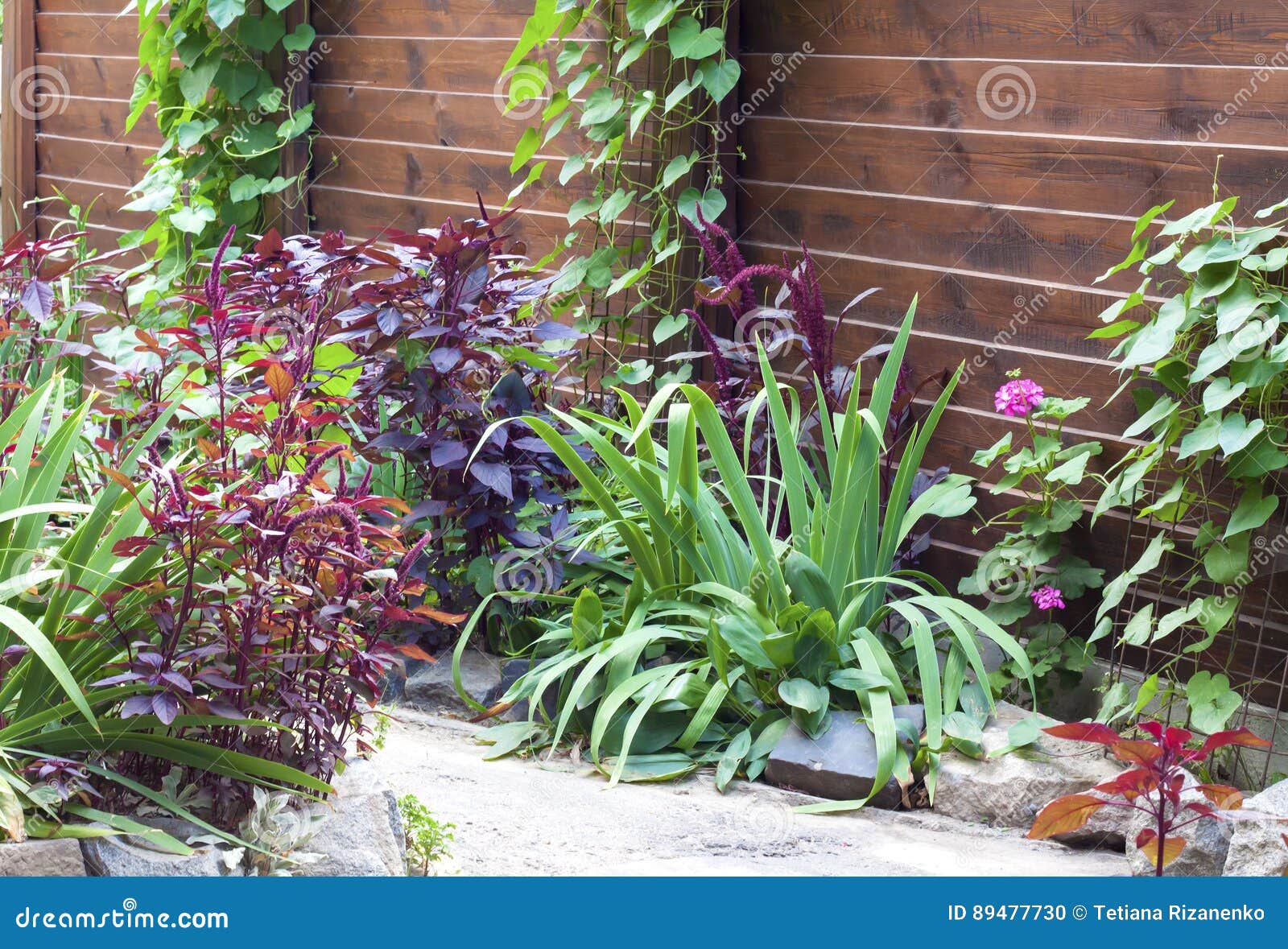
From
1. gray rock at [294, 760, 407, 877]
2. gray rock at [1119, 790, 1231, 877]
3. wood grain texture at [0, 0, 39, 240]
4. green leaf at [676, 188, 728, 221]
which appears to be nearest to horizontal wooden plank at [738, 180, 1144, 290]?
green leaf at [676, 188, 728, 221]

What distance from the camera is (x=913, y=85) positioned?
328 centimetres

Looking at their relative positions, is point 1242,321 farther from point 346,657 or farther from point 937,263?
point 346,657

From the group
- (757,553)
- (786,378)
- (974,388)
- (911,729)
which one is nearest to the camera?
(911,729)

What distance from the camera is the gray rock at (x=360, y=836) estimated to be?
188cm

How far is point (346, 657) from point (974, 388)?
1.90 metres

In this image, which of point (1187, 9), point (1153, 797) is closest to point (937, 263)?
point (1187, 9)

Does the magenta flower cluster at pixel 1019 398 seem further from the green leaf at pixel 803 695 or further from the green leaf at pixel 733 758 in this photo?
the green leaf at pixel 733 758

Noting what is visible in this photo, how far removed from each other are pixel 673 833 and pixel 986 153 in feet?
6.04

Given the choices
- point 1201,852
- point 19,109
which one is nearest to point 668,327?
point 1201,852

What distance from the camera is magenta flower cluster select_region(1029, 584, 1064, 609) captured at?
2883mm

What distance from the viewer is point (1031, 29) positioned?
3.05 meters

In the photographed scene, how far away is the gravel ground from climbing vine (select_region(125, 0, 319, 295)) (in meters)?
2.98

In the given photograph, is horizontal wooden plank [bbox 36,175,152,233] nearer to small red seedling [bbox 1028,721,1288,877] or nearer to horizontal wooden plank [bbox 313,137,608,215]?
horizontal wooden plank [bbox 313,137,608,215]

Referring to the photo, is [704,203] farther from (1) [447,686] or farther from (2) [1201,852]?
(2) [1201,852]
